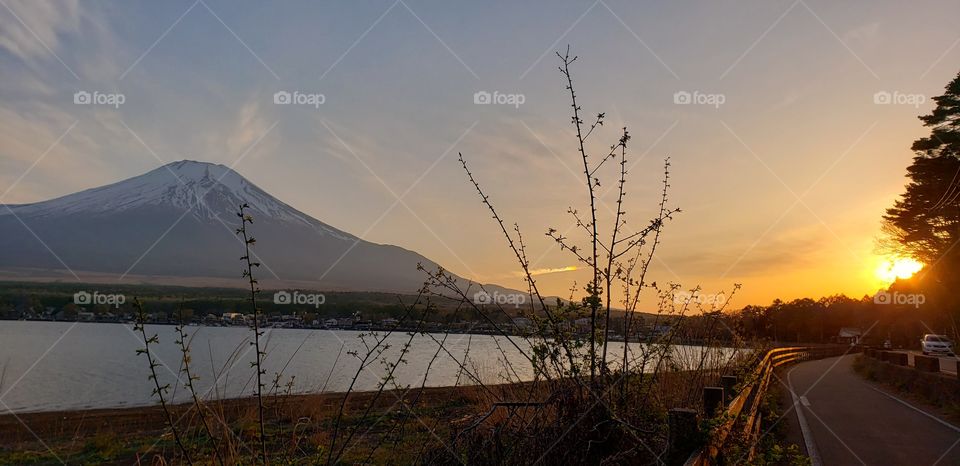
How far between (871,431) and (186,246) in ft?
617

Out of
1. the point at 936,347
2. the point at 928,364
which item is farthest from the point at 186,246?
the point at 928,364

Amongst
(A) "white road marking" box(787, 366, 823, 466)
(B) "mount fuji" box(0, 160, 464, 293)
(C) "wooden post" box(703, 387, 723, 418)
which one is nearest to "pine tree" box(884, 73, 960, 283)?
(A) "white road marking" box(787, 366, 823, 466)

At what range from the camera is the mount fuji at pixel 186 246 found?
16138cm

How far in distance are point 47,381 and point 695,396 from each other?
2648 centimetres

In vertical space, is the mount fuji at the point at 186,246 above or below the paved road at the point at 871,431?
above

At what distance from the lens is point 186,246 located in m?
180

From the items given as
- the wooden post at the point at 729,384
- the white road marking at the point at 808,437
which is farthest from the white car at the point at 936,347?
the wooden post at the point at 729,384

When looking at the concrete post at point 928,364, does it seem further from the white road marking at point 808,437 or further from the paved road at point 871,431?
the white road marking at point 808,437

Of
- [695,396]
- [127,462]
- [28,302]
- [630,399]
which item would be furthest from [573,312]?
[28,302]

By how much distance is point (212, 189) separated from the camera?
609ft

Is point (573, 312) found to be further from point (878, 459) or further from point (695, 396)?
point (878, 459)

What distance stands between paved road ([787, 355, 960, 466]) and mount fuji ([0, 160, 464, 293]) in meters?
136

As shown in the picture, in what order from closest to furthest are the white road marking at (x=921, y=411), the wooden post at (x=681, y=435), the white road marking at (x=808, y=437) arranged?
the wooden post at (x=681, y=435), the white road marking at (x=808, y=437), the white road marking at (x=921, y=411)

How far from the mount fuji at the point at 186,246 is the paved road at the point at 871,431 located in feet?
446
